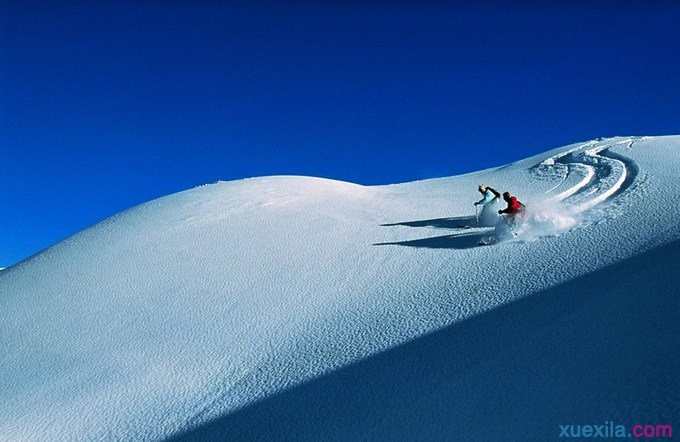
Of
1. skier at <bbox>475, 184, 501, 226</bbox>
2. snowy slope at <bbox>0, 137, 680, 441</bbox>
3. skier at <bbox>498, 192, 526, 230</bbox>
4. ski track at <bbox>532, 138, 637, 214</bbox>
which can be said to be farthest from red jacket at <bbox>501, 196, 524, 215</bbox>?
ski track at <bbox>532, 138, 637, 214</bbox>

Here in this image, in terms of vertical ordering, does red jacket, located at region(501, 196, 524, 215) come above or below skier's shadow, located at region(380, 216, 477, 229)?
below

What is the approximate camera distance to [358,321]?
850cm

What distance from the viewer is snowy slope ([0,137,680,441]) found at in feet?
19.2

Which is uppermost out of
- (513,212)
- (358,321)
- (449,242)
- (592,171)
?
(592,171)

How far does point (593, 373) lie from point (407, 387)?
2.02 meters

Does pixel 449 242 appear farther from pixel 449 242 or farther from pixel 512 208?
pixel 512 208

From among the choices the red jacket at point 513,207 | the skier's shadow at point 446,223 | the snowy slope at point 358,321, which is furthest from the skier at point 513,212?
Answer: the skier's shadow at point 446,223

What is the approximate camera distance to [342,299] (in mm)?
9398

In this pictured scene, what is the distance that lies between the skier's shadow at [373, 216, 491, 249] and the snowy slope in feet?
0.23

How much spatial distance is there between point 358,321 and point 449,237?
3.80 m

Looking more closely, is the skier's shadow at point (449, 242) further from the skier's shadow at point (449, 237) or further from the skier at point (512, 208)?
the skier at point (512, 208)

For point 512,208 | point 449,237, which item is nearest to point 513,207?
point 512,208

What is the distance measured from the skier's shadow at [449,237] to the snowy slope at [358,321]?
0.23 ft

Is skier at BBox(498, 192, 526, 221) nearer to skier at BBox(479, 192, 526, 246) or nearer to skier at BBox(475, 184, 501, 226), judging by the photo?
skier at BBox(479, 192, 526, 246)
